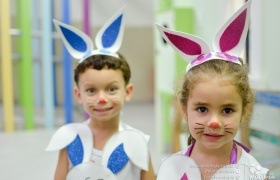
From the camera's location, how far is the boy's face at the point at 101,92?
1.21m

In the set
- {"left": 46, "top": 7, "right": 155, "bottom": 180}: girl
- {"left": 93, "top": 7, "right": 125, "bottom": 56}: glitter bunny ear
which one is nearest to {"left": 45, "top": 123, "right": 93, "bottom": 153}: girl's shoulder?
{"left": 46, "top": 7, "right": 155, "bottom": 180}: girl

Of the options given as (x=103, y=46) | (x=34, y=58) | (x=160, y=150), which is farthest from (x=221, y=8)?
(x=34, y=58)

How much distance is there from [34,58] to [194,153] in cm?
364

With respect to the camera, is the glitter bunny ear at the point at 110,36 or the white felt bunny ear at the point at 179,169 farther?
the glitter bunny ear at the point at 110,36

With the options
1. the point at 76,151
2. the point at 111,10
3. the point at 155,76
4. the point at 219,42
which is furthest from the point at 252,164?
the point at 111,10

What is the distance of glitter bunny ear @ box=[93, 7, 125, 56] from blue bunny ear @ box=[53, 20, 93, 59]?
1.4 inches

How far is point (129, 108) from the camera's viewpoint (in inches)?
190

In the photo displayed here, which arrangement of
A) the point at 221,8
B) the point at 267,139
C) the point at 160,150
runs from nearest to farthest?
the point at 267,139, the point at 221,8, the point at 160,150

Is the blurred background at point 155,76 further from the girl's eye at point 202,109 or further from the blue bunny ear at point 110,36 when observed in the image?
the blue bunny ear at point 110,36

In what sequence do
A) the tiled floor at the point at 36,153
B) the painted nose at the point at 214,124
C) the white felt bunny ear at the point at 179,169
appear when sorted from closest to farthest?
1. the painted nose at the point at 214,124
2. the white felt bunny ear at the point at 179,169
3. the tiled floor at the point at 36,153

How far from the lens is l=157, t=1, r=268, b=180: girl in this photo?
0.90 metres

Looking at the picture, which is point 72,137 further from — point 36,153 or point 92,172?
point 36,153

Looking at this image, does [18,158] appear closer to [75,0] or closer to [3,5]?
[3,5]

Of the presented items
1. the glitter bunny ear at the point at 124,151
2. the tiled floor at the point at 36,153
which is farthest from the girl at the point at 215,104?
the tiled floor at the point at 36,153
